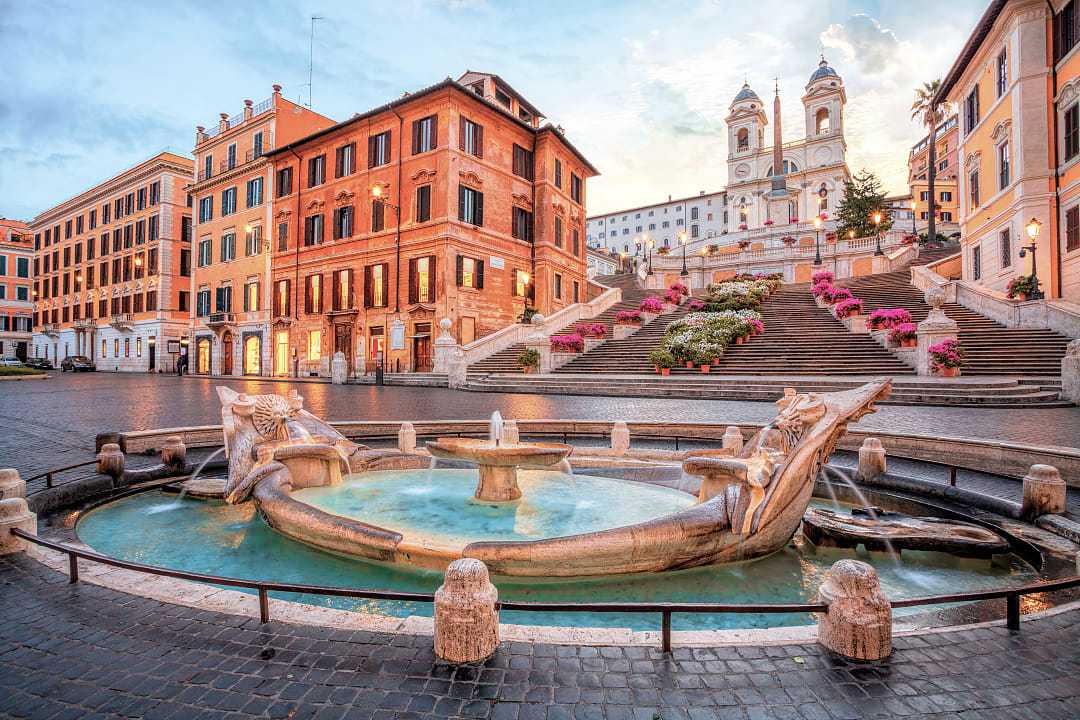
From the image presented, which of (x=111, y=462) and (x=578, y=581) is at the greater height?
(x=111, y=462)

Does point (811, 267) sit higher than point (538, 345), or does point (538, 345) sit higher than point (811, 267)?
point (811, 267)

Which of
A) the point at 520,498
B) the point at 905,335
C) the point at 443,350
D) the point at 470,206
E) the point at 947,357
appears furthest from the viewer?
the point at 470,206

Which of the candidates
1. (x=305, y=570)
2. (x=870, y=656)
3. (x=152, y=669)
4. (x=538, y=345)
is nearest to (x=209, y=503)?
(x=305, y=570)

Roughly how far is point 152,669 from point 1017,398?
15.9 meters

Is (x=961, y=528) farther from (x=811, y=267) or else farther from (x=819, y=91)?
(x=819, y=91)

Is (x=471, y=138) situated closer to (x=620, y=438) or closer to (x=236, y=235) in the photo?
(x=236, y=235)

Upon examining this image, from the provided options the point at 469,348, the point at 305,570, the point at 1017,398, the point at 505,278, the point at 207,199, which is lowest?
the point at 305,570

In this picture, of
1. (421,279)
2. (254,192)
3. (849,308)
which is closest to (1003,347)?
(849,308)

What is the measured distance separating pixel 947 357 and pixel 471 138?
84.0 feet

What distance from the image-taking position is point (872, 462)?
605cm

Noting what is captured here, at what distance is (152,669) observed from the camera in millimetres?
2365

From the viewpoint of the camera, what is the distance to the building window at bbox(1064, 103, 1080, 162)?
19.6 metres

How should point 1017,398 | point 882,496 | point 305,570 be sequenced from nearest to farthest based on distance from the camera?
point 305,570 → point 882,496 → point 1017,398

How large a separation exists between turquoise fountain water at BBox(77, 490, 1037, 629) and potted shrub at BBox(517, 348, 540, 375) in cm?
1828
